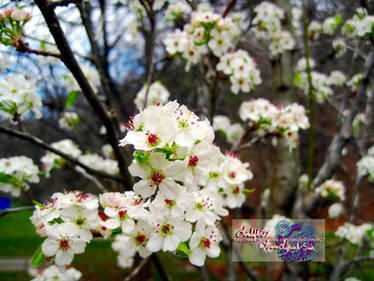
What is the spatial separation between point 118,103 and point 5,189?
2.66 metres

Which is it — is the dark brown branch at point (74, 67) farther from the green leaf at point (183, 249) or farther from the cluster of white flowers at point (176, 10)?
the cluster of white flowers at point (176, 10)

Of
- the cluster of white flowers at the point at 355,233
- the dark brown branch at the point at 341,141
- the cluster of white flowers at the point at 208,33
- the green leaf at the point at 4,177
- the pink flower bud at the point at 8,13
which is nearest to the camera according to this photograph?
the pink flower bud at the point at 8,13

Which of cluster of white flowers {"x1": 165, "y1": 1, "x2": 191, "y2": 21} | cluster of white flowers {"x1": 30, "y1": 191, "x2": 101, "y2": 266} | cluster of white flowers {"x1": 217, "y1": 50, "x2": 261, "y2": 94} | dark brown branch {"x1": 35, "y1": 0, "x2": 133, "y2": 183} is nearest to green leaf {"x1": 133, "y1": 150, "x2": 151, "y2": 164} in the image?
cluster of white flowers {"x1": 30, "y1": 191, "x2": 101, "y2": 266}

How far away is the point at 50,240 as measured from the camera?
3.40 ft

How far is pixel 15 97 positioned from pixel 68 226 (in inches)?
36.6

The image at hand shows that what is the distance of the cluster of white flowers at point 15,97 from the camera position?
5.11 feet

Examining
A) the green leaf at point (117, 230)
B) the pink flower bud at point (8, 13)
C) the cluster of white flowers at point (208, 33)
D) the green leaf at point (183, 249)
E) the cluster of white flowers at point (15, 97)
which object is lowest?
the green leaf at point (183, 249)

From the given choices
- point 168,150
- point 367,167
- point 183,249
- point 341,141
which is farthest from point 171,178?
point 367,167

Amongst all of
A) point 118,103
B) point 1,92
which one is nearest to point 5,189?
point 1,92

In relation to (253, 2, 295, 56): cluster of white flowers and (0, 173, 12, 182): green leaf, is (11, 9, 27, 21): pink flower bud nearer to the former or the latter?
(0, 173, 12, 182): green leaf

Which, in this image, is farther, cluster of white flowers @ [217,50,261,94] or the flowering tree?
cluster of white flowers @ [217,50,261,94]

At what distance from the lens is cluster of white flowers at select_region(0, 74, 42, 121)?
5.11 feet

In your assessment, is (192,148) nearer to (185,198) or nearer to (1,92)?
(185,198)

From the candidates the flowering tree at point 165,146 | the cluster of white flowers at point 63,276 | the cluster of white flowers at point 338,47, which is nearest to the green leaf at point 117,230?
the flowering tree at point 165,146
